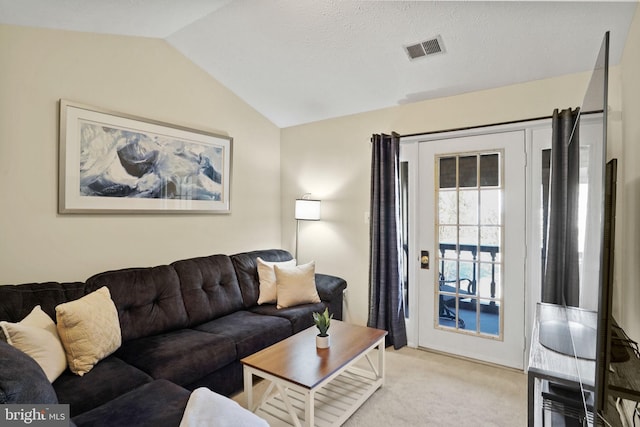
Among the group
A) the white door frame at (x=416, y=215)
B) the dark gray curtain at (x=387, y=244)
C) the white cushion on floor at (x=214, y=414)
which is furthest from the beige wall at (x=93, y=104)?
the white cushion on floor at (x=214, y=414)

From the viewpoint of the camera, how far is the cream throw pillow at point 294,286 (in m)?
3.19

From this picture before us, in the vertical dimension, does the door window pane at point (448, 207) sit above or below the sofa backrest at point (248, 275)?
above

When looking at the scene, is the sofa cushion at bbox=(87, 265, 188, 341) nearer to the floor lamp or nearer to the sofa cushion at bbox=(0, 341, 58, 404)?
the sofa cushion at bbox=(0, 341, 58, 404)

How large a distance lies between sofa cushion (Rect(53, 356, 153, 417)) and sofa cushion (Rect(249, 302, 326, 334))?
1.21 metres

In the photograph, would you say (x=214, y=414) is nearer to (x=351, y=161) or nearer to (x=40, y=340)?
(x=40, y=340)

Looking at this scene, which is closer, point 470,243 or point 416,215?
point 470,243

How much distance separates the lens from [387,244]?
333cm

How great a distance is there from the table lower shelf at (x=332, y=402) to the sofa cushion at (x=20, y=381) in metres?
1.35

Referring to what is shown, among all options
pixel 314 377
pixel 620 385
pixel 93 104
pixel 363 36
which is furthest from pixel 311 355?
pixel 93 104

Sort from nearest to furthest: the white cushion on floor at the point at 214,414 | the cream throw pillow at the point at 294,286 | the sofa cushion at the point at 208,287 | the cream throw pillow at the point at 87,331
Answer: the white cushion on floor at the point at 214,414, the cream throw pillow at the point at 87,331, the sofa cushion at the point at 208,287, the cream throw pillow at the point at 294,286

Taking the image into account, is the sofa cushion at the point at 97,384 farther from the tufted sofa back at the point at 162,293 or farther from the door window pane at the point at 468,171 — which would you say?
the door window pane at the point at 468,171

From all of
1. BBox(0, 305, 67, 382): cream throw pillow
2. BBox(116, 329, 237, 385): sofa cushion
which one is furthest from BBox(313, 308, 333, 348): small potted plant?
BBox(0, 305, 67, 382): cream throw pillow

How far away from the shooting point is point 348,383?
257 cm

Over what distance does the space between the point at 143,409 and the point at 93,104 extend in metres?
2.25
